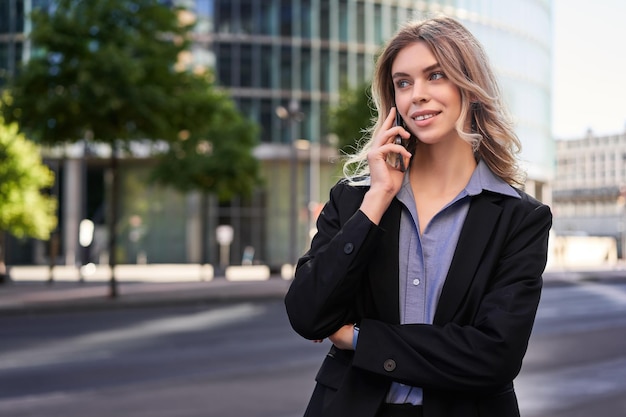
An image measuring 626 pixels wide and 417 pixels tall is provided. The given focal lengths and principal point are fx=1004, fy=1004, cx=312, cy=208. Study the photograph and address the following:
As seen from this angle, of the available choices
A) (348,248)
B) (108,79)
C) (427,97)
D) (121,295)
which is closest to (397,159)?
(427,97)

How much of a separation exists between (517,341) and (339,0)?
53.7m

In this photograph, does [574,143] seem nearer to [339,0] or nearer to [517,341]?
[339,0]

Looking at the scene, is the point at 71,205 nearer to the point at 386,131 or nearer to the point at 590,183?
the point at 386,131

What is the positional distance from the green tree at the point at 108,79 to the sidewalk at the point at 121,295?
1.39 meters

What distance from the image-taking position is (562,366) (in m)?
11.8

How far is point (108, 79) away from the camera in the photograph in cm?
2181

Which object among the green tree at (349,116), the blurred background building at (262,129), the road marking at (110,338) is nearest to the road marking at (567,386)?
the road marking at (110,338)

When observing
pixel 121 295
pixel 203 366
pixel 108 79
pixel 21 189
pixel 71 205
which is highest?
pixel 108 79

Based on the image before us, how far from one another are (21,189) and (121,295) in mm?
11899

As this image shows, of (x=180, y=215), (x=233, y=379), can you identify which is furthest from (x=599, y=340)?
(x=180, y=215)

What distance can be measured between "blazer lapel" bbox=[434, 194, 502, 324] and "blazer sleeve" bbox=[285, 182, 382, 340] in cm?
19

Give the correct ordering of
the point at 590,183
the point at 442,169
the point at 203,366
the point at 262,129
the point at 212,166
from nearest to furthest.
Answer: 1. the point at 442,169
2. the point at 203,366
3. the point at 212,166
4. the point at 262,129
5. the point at 590,183

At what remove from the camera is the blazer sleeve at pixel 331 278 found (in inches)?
89.3

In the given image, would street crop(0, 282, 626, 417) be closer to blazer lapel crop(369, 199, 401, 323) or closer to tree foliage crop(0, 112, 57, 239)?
blazer lapel crop(369, 199, 401, 323)
